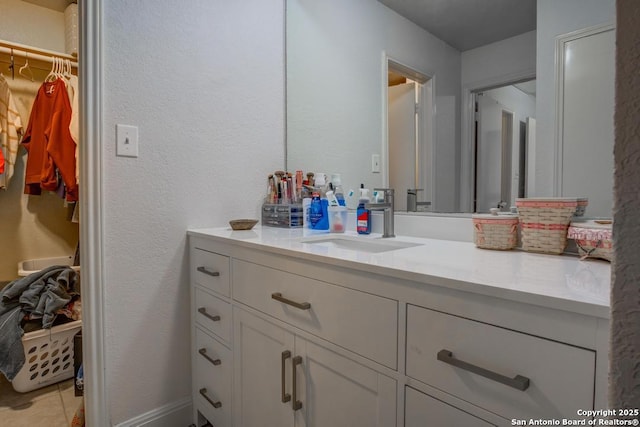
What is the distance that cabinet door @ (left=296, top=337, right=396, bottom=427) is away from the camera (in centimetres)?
78

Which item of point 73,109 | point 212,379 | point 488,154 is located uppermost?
point 73,109

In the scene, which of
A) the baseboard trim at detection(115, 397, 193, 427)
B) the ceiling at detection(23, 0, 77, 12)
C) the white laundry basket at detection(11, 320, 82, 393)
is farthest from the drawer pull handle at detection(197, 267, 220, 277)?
the ceiling at detection(23, 0, 77, 12)

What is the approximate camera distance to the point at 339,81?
1832 mm

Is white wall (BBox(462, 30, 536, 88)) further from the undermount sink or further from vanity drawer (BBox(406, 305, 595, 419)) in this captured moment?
vanity drawer (BBox(406, 305, 595, 419))

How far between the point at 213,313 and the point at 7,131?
1.79 metres

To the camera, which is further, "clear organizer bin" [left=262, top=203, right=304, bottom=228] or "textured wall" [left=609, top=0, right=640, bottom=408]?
"clear organizer bin" [left=262, top=203, right=304, bottom=228]

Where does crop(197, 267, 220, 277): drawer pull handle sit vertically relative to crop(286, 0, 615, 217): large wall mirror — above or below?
below

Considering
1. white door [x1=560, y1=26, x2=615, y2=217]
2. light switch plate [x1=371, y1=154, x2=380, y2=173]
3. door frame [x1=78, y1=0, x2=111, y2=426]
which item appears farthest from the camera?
light switch plate [x1=371, y1=154, x2=380, y2=173]

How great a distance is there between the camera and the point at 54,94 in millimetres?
2064

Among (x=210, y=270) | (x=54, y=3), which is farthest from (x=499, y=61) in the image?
(x=54, y=3)

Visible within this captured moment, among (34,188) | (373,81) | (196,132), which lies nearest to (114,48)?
(196,132)

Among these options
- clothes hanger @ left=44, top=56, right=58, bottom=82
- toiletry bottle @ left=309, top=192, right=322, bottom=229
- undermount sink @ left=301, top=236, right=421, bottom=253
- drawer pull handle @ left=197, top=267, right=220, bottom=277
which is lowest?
drawer pull handle @ left=197, top=267, right=220, bottom=277

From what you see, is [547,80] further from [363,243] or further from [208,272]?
[208,272]

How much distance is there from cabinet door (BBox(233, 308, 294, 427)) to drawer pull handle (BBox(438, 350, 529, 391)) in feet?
1.53
